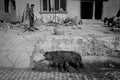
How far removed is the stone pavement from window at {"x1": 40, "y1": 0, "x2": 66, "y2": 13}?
25.7 ft

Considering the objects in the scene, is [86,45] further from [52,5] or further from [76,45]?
[52,5]

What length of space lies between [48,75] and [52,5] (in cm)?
→ 818

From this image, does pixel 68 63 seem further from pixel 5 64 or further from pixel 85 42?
pixel 5 64

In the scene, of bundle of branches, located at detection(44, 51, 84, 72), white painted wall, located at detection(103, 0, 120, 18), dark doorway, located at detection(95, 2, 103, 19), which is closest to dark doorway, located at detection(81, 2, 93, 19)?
dark doorway, located at detection(95, 2, 103, 19)

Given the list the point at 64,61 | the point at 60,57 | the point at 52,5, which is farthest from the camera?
the point at 52,5

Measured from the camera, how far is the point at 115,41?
217 inches

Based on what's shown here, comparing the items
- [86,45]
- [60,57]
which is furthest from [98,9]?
[60,57]

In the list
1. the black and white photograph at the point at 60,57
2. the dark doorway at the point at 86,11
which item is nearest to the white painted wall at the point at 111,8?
the dark doorway at the point at 86,11

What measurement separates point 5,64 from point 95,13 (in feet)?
31.2

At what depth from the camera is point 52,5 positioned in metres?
11.1

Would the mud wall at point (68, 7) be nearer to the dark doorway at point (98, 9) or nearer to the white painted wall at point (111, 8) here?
the dark doorway at point (98, 9)

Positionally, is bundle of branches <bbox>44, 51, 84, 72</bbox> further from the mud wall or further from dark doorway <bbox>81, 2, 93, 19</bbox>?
dark doorway <bbox>81, 2, 93, 19</bbox>

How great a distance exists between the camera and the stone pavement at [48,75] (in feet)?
12.3

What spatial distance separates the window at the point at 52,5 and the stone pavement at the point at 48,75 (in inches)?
308
